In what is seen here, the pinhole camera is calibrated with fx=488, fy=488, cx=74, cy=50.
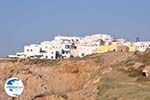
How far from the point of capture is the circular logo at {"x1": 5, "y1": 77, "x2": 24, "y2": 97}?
12320mm

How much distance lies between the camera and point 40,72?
2589 inches

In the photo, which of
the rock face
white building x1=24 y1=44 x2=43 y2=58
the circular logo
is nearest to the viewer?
the circular logo

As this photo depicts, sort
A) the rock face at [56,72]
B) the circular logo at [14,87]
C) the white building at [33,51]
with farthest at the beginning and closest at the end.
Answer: the white building at [33,51], the rock face at [56,72], the circular logo at [14,87]

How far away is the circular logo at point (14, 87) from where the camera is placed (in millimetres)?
12320

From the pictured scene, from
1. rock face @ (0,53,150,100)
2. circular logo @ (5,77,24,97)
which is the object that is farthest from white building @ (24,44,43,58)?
circular logo @ (5,77,24,97)

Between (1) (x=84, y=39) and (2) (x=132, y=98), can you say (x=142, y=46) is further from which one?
(2) (x=132, y=98)

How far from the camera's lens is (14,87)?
12383 millimetres

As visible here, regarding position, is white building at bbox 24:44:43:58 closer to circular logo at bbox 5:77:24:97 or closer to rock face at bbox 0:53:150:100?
rock face at bbox 0:53:150:100

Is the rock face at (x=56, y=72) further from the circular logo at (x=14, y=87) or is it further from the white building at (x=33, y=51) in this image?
the circular logo at (x=14, y=87)

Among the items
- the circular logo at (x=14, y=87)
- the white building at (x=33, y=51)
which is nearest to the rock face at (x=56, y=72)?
the white building at (x=33, y=51)

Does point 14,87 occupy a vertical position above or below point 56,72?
below

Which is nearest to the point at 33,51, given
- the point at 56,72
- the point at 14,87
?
the point at 56,72

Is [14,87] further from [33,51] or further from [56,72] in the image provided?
[33,51]

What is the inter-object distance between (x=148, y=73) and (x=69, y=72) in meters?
27.4
